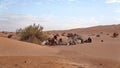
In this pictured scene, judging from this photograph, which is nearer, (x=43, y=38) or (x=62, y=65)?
(x=62, y=65)

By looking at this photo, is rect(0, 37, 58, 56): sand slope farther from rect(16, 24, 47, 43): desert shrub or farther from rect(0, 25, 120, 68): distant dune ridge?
rect(16, 24, 47, 43): desert shrub

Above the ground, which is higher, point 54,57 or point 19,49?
point 19,49

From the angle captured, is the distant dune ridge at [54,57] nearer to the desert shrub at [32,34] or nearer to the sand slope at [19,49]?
the sand slope at [19,49]

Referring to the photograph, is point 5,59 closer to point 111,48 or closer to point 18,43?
point 18,43

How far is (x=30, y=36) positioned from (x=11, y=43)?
9.35 m

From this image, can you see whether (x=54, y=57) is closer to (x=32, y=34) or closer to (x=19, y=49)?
(x=19, y=49)

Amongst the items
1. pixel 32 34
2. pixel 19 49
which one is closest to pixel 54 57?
pixel 19 49

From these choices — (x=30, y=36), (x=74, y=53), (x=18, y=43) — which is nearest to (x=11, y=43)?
(x=18, y=43)

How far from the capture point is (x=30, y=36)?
2441 cm

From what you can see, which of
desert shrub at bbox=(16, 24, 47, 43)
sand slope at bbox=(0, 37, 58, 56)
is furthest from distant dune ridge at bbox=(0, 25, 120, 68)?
desert shrub at bbox=(16, 24, 47, 43)

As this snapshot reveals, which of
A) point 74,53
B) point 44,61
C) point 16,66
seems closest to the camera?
point 16,66

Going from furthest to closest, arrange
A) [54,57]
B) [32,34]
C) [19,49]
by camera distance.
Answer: [32,34], [19,49], [54,57]

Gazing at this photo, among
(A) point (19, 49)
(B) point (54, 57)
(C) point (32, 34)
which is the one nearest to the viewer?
(B) point (54, 57)

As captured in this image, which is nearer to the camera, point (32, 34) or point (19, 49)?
point (19, 49)
